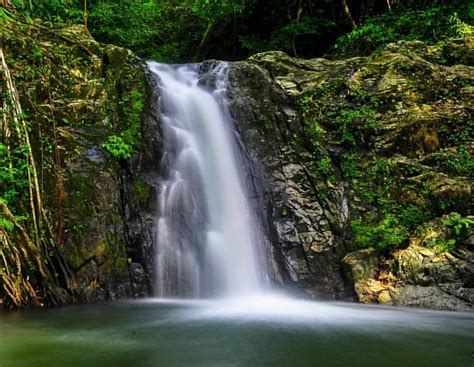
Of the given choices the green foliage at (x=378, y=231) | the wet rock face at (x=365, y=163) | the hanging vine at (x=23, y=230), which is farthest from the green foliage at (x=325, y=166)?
the hanging vine at (x=23, y=230)

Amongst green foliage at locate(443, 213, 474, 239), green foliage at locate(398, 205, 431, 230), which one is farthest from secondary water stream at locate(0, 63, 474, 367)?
green foliage at locate(398, 205, 431, 230)

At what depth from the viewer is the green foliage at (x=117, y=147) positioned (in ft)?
21.3

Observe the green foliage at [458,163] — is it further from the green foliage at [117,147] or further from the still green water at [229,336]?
the green foliage at [117,147]

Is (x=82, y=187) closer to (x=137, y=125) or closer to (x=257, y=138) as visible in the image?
(x=137, y=125)

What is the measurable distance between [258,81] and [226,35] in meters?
7.81

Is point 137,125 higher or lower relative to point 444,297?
higher

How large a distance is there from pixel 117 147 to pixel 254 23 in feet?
34.9

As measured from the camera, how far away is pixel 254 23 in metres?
15.3

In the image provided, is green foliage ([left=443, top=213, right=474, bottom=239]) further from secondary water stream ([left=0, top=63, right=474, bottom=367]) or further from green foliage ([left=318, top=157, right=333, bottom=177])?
green foliage ([left=318, top=157, right=333, bottom=177])

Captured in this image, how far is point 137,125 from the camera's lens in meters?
7.17

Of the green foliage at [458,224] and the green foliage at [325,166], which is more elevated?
the green foliage at [325,166]

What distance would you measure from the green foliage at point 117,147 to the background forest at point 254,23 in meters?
3.44

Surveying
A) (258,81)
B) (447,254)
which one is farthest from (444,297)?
(258,81)

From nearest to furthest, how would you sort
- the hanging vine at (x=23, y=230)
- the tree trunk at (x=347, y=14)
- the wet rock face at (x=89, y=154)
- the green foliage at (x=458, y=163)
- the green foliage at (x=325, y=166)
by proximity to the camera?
the hanging vine at (x=23, y=230), the wet rock face at (x=89, y=154), the green foliage at (x=458, y=163), the green foliage at (x=325, y=166), the tree trunk at (x=347, y=14)
